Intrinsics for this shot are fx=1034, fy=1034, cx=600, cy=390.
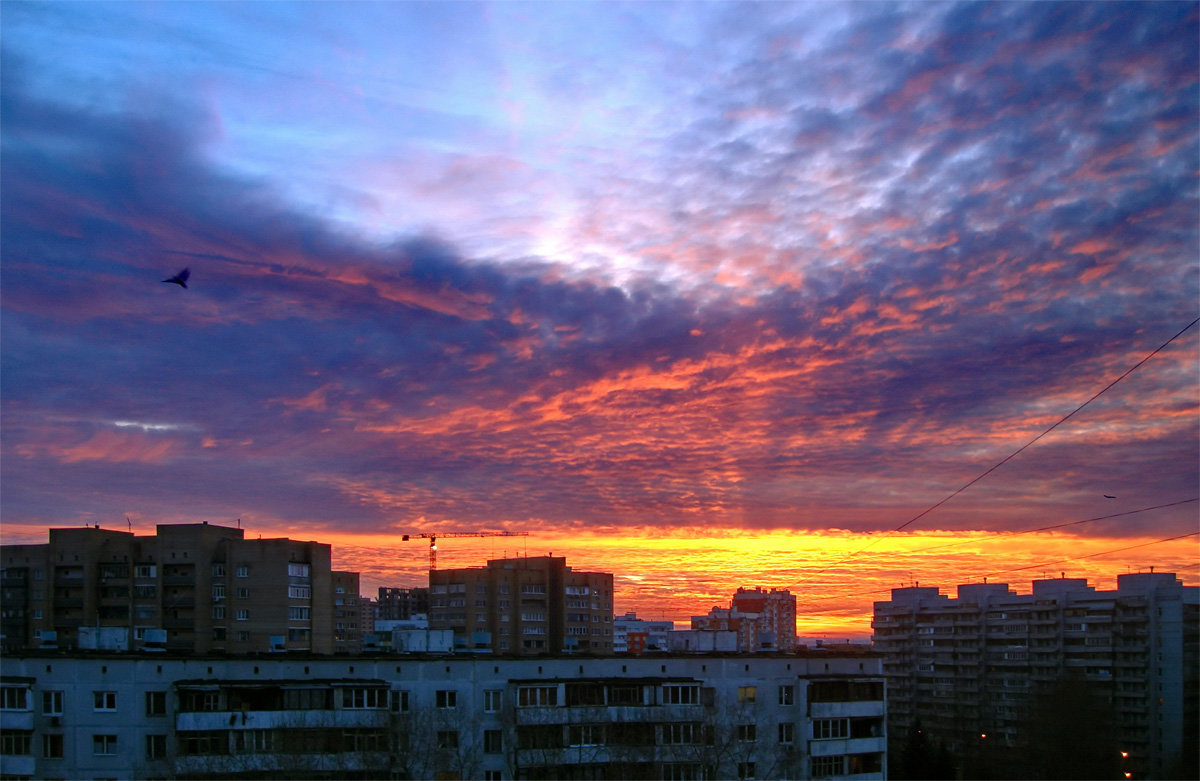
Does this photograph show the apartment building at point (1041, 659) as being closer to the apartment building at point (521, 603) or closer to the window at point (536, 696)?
the apartment building at point (521, 603)

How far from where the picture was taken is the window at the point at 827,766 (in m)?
43.8

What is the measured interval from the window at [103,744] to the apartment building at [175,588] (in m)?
35.4

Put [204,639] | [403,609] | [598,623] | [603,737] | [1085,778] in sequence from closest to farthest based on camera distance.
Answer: [603,737]
[1085,778]
[204,639]
[598,623]
[403,609]

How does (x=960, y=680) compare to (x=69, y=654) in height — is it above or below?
below

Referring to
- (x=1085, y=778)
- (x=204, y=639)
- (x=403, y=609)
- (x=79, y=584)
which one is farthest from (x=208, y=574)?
(x=403, y=609)

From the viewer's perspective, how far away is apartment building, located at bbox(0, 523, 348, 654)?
71.8 metres

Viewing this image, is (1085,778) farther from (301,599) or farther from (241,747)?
(301,599)

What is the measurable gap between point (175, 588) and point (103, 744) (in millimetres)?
38438

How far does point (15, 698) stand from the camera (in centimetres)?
3522

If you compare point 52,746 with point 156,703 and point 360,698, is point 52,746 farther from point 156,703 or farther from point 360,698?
point 360,698

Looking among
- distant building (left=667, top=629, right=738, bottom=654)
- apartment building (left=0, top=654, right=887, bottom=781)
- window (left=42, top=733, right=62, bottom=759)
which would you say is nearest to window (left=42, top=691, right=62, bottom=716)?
apartment building (left=0, top=654, right=887, bottom=781)

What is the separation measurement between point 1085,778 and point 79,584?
66.4m

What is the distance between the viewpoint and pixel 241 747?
121 feet

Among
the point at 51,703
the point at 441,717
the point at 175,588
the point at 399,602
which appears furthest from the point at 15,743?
the point at 399,602
